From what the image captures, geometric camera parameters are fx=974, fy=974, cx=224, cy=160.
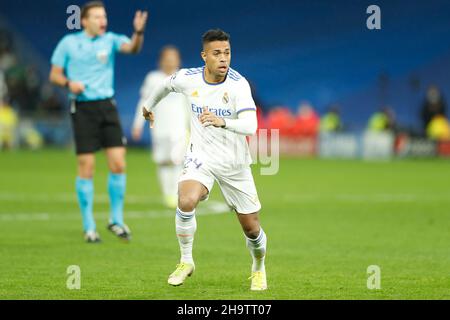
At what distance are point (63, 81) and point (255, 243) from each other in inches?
182

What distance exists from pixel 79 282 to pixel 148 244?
10.6 feet

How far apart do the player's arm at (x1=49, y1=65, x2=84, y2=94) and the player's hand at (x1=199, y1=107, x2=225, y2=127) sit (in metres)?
4.47

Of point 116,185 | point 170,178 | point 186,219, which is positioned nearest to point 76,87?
point 116,185

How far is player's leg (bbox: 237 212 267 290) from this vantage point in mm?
8609

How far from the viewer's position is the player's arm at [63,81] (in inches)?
479

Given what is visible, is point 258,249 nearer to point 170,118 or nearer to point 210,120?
point 210,120

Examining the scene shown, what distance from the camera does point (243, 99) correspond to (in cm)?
844

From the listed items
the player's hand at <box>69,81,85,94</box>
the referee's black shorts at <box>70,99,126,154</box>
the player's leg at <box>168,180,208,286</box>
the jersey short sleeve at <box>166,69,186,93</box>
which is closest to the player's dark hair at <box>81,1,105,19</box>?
the player's hand at <box>69,81,85,94</box>

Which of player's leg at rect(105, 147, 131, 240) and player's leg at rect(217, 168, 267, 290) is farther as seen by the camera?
player's leg at rect(105, 147, 131, 240)

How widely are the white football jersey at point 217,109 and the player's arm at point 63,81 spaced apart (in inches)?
139

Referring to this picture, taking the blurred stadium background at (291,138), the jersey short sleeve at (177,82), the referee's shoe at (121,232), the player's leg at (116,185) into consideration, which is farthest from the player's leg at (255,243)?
the player's leg at (116,185)

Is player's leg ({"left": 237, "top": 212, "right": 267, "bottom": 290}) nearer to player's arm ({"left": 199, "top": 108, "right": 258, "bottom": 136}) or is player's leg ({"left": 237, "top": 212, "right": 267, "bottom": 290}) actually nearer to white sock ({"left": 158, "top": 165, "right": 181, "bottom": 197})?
player's arm ({"left": 199, "top": 108, "right": 258, "bottom": 136})
